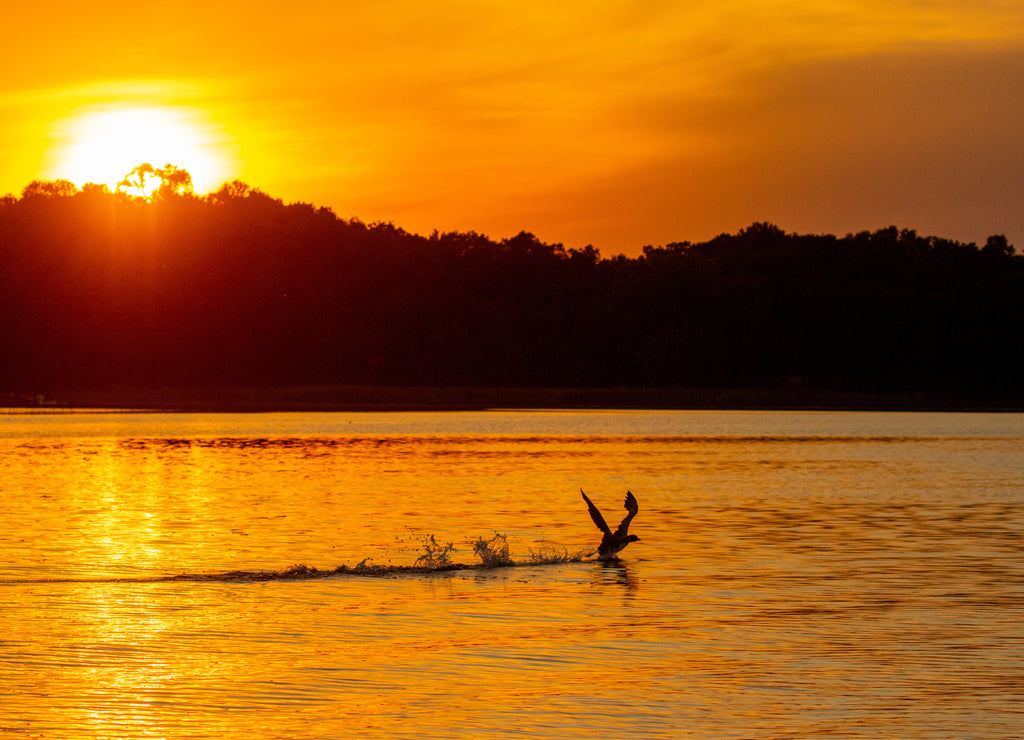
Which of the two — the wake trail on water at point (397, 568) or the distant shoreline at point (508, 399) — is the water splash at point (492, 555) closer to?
the wake trail on water at point (397, 568)

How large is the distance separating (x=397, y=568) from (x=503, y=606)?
4.16 metres

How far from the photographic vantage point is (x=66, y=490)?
39500 mm

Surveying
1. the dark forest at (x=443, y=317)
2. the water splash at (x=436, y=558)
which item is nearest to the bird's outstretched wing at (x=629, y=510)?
the water splash at (x=436, y=558)

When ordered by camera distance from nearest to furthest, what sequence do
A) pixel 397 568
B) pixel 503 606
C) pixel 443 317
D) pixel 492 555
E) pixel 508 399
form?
pixel 503 606
pixel 397 568
pixel 492 555
pixel 508 399
pixel 443 317

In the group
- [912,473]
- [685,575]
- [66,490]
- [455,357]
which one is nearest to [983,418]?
[455,357]

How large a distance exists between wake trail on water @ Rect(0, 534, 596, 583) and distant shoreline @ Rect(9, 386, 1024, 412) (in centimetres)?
8992

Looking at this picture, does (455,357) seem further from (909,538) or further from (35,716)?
(35,716)

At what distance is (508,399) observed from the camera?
400ft

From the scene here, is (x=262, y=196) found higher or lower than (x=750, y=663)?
higher

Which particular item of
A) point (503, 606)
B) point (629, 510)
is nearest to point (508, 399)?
point (629, 510)

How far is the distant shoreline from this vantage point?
118m

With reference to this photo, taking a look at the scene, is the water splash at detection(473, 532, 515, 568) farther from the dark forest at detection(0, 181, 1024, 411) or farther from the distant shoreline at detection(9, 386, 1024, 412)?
the dark forest at detection(0, 181, 1024, 411)

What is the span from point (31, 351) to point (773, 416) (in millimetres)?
59549

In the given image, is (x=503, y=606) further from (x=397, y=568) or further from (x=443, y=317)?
(x=443, y=317)
